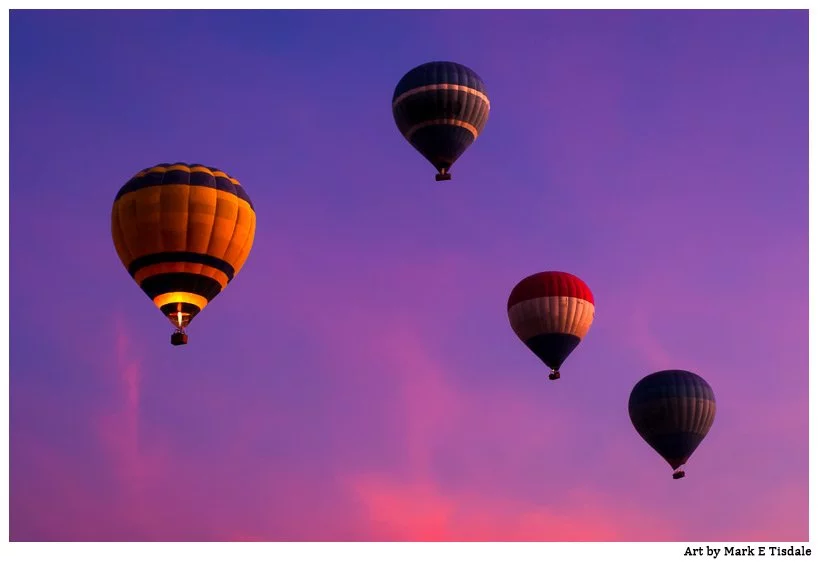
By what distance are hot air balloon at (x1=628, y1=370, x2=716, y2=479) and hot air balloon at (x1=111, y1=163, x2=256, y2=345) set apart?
58.9 ft

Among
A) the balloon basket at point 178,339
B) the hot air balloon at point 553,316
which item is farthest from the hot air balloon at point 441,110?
the balloon basket at point 178,339

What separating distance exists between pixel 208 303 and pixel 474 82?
13.8 meters

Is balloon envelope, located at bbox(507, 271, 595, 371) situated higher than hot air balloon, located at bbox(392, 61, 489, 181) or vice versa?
hot air balloon, located at bbox(392, 61, 489, 181)

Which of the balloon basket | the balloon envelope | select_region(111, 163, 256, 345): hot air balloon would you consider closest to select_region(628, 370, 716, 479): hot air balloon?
the balloon envelope

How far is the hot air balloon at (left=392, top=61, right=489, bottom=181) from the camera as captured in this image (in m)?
51.9

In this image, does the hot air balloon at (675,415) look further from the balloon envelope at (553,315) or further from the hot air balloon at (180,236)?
the hot air balloon at (180,236)

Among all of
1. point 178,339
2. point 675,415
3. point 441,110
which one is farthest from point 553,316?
point 178,339

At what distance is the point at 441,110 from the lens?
2045 inches

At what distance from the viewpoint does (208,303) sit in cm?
4475

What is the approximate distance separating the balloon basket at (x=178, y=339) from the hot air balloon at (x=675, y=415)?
1925cm

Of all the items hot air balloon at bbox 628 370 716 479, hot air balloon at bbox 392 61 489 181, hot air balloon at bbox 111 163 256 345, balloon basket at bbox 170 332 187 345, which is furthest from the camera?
hot air balloon at bbox 628 370 716 479

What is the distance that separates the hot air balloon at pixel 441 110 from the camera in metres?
51.9

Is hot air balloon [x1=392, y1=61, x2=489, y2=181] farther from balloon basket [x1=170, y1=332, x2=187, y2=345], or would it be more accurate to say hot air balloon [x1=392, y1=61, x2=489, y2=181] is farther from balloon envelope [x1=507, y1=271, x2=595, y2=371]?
balloon basket [x1=170, y1=332, x2=187, y2=345]
